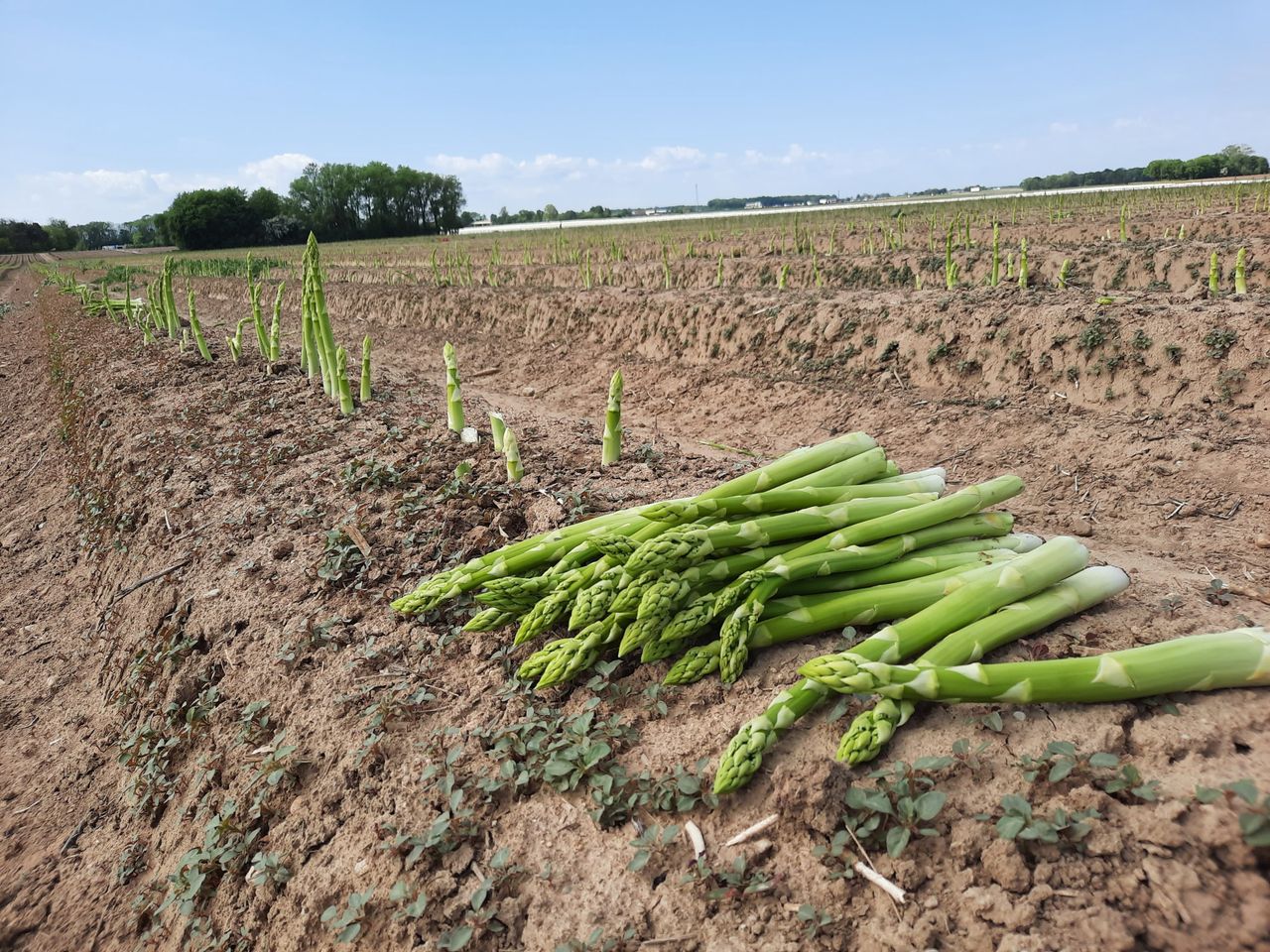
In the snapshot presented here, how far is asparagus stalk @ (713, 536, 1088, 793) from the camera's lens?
2.42 metres

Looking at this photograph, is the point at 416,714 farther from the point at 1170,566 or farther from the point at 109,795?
the point at 1170,566

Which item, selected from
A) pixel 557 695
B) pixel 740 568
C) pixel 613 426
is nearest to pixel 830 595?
pixel 740 568

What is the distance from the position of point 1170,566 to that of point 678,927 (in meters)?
4.49

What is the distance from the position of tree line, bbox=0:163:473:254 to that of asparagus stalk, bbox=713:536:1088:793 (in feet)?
326

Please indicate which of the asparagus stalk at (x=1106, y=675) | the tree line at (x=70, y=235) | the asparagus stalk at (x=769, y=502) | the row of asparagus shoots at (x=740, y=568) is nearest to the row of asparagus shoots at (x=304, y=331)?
the row of asparagus shoots at (x=740, y=568)

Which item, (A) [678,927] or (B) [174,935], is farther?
(B) [174,935]

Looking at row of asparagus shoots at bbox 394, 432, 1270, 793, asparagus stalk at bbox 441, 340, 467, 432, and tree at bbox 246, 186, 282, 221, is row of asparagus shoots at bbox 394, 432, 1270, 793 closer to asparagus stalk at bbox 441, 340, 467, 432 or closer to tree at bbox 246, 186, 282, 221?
asparagus stalk at bbox 441, 340, 467, 432

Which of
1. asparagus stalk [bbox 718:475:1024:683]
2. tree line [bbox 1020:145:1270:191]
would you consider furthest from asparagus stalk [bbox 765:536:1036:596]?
tree line [bbox 1020:145:1270:191]

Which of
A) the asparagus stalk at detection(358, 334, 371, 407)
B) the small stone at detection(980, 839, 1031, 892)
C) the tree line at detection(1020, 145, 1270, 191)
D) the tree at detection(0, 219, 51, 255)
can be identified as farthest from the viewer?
the tree at detection(0, 219, 51, 255)

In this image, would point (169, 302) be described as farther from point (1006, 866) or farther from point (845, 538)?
point (1006, 866)

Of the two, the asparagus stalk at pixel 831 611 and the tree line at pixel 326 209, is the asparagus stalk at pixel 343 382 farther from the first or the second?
the tree line at pixel 326 209

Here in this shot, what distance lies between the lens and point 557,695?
314 cm

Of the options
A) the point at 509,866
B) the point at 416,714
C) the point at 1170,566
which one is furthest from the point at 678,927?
the point at 1170,566

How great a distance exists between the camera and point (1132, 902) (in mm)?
1852
